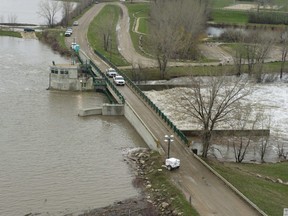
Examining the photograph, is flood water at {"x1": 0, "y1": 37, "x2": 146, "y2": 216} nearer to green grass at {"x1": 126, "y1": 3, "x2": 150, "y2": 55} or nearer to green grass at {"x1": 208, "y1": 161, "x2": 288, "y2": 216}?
green grass at {"x1": 208, "y1": 161, "x2": 288, "y2": 216}

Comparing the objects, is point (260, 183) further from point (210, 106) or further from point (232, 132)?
point (232, 132)

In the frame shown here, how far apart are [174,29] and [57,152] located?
46600mm

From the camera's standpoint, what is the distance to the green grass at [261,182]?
3115 cm

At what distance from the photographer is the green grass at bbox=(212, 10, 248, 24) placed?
143750mm

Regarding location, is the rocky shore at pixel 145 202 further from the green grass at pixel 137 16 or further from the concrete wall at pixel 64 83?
the green grass at pixel 137 16

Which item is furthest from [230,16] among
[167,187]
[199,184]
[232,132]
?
[167,187]

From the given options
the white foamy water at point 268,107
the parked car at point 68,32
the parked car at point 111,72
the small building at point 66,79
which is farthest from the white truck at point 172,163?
the parked car at point 68,32

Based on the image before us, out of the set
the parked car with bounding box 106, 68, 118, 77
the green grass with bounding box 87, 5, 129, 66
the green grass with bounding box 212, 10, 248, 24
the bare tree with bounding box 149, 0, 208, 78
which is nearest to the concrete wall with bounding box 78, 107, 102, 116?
the parked car with bounding box 106, 68, 118, 77

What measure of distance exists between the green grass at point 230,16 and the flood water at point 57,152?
291 ft

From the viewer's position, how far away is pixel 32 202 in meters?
33.0

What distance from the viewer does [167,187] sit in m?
34.1

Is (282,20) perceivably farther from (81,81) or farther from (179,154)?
(179,154)

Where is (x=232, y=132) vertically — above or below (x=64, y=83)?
below

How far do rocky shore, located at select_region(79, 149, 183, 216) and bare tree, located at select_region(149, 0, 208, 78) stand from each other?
3672 cm
